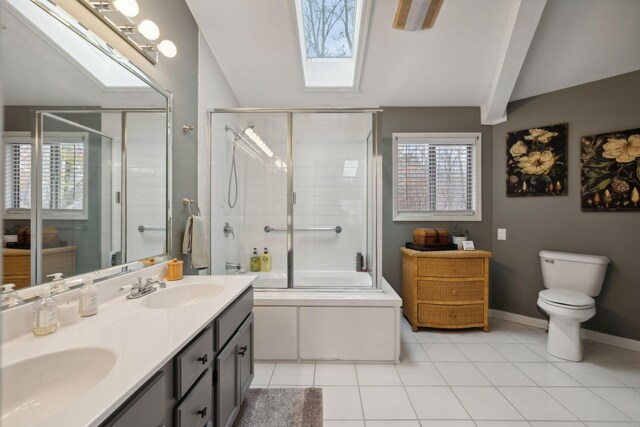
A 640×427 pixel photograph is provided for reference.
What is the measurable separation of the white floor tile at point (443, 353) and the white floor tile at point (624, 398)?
81 centimetres

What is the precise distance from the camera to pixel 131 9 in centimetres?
138

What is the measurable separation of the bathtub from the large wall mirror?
1.02m

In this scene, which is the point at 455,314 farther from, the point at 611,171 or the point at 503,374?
the point at 611,171

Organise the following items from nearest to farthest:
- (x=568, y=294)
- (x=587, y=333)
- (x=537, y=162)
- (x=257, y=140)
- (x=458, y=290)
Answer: (x=568, y=294) → (x=587, y=333) → (x=458, y=290) → (x=537, y=162) → (x=257, y=140)

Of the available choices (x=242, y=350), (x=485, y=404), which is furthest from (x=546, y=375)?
(x=242, y=350)

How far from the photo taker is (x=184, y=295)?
1601 mm

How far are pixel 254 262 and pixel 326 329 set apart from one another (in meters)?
1.16

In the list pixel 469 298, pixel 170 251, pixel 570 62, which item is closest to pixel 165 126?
pixel 170 251

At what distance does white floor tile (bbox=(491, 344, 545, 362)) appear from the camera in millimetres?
2273

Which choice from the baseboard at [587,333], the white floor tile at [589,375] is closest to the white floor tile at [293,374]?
the white floor tile at [589,375]

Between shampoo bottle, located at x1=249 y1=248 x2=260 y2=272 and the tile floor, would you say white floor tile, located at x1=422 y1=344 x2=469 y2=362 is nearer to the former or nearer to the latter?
the tile floor

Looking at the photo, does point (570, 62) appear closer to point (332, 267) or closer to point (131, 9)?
point (332, 267)

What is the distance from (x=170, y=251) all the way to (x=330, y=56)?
226cm

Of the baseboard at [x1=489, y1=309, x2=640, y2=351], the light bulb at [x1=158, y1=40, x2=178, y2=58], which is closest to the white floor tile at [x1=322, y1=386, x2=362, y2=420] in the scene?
the baseboard at [x1=489, y1=309, x2=640, y2=351]
